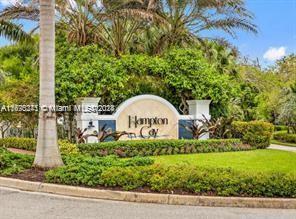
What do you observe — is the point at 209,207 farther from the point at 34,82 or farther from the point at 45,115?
the point at 34,82

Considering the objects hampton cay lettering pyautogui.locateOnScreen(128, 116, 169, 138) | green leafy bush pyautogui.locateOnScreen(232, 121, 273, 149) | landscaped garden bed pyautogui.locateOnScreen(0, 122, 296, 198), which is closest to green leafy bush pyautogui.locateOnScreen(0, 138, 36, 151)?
landscaped garden bed pyautogui.locateOnScreen(0, 122, 296, 198)

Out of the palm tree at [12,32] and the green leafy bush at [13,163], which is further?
the palm tree at [12,32]

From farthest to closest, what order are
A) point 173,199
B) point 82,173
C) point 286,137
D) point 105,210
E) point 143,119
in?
point 286,137 → point 143,119 → point 82,173 → point 173,199 → point 105,210

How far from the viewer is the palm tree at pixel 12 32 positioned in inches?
768

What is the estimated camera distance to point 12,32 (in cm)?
1978

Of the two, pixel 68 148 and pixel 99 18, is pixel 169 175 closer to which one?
pixel 68 148

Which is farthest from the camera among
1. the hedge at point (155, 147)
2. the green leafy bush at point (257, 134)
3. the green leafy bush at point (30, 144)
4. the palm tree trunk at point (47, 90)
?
the green leafy bush at point (257, 134)

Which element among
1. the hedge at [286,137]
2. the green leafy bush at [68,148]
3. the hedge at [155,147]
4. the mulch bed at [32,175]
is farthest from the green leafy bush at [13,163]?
the hedge at [286,137]

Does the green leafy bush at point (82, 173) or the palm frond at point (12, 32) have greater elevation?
the palm frond at point (12, 32)

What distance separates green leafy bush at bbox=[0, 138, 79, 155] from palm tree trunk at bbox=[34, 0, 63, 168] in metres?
3.17

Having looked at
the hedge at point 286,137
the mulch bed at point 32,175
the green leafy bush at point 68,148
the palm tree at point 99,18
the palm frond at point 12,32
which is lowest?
the mulch bed at point 32,175

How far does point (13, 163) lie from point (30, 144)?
714 cm

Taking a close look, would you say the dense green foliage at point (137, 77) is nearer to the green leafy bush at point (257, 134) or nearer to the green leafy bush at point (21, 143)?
the green leafy bush at point (21, 143)

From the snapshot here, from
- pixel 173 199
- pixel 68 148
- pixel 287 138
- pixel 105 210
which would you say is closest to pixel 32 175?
pixel 105 210
